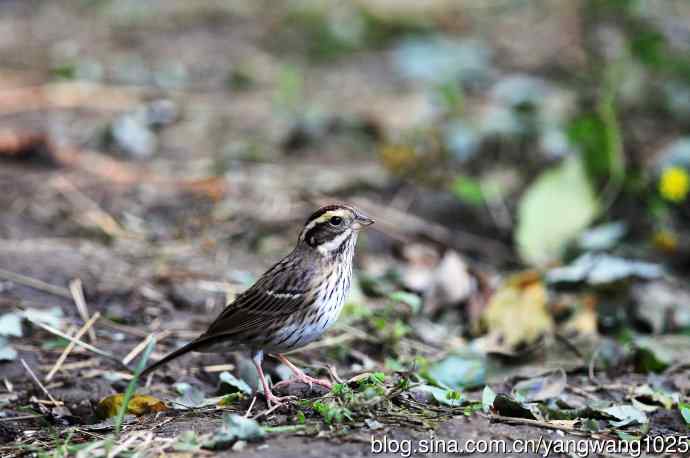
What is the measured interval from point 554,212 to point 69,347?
4039mm

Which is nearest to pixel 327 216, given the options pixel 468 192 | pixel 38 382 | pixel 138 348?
pixel 138 348

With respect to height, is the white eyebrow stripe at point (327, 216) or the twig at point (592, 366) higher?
the white eyebrow stripe at point (327, 216)

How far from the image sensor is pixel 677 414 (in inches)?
209

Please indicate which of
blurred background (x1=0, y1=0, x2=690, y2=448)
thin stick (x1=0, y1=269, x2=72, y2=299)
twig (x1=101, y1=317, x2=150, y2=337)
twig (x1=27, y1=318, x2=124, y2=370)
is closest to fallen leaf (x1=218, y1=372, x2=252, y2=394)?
blurred background (x1=0, y1=0, x2=690, y2=448)

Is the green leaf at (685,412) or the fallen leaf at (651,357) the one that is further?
the fallen leaf at (651,357)

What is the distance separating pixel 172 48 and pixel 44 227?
215 inches

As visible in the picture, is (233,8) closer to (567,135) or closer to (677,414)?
(567,135)

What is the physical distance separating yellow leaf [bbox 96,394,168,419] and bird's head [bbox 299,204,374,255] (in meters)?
1.26

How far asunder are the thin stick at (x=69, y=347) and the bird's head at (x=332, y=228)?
5.21ft

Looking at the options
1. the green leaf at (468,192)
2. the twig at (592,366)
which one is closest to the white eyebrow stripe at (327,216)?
the twig at (592,366)

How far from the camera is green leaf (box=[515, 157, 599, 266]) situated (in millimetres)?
7859

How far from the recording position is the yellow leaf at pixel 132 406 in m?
5.14

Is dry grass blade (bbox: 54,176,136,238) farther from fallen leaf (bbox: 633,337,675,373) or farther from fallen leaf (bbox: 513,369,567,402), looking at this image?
fallen leaf (bbox: 633,337,675,373)

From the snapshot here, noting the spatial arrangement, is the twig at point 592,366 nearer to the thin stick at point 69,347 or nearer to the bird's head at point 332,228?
the bird's head at point 332,228
